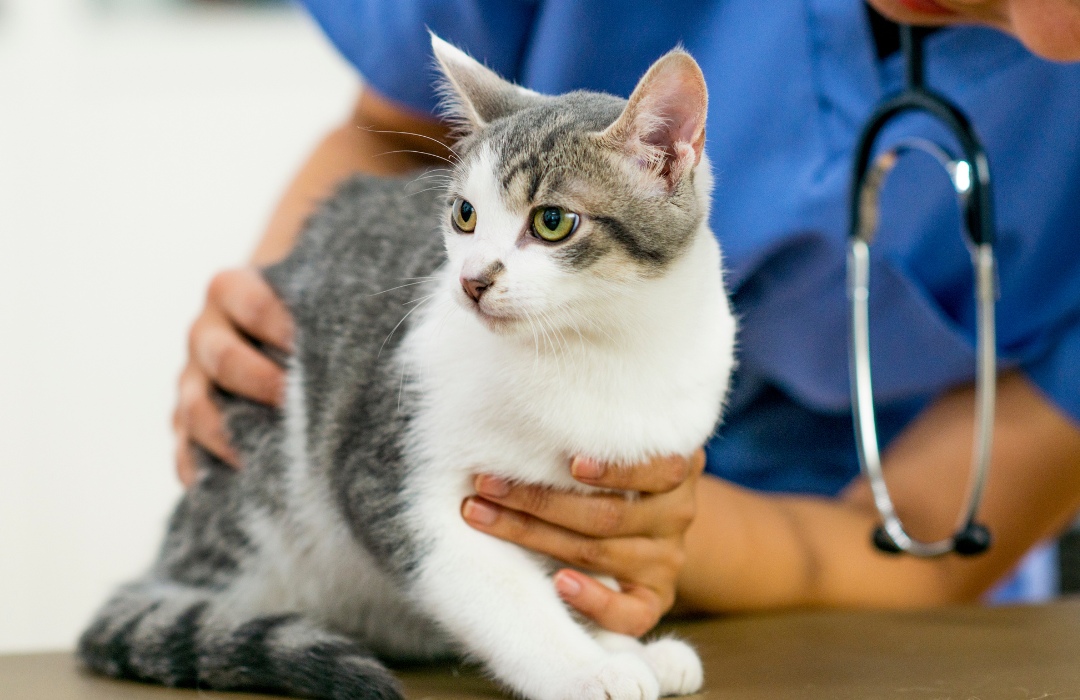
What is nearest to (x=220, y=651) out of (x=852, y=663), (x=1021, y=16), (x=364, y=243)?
(x=364, y=243)

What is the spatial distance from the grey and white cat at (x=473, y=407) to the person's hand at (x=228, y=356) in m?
0.03

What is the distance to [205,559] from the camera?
1.14 meters

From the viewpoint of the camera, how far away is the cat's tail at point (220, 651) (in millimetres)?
839

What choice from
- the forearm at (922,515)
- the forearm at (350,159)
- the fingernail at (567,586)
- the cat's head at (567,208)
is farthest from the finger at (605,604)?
the forearm at (350,159)

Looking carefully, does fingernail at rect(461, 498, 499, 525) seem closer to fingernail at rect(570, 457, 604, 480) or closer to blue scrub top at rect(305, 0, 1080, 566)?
fingernail at rect(570, 457, 604, 480)

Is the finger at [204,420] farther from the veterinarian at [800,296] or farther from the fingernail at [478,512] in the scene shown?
the fingernail at [478,512]

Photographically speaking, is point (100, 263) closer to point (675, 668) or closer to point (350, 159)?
point (350, 159)

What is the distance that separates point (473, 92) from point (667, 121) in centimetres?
20

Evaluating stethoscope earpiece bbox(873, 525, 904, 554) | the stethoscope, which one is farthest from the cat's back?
stethoscope earpiece bbox(873, 525, 904, 554)

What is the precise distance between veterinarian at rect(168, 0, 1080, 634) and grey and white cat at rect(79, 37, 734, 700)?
5 centimetres

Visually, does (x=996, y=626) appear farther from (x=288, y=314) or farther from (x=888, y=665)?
(x=288, y=314)

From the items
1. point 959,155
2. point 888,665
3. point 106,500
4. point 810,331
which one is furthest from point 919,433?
point 106,500

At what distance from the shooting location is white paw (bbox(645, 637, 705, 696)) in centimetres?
88

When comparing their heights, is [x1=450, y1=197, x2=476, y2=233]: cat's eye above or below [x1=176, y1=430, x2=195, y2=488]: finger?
above
